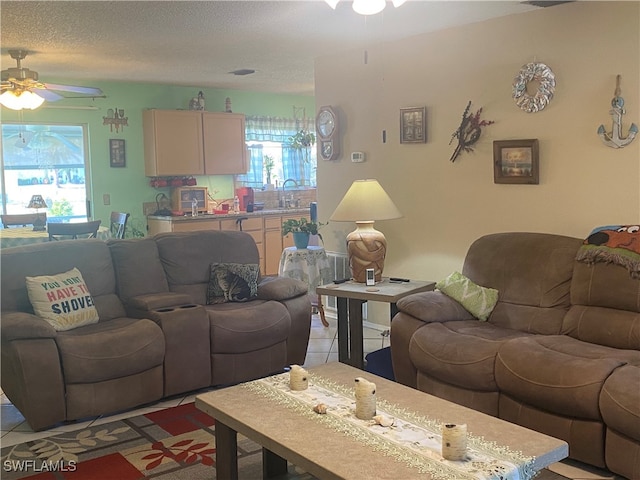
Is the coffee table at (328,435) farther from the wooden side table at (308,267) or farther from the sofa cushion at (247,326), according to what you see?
the wooden side table at (308,267)

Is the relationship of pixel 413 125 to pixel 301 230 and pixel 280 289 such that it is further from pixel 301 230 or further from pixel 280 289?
pixel 280 289

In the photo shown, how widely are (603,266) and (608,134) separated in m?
0.89

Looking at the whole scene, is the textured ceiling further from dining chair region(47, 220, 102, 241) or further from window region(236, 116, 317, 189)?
window region(236, 116, 317, 189)

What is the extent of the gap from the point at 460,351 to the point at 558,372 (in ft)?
1.90

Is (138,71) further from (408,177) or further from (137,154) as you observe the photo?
(408,177)

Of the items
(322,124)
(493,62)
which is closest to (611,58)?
(493,62)

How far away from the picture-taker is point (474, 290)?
4.05m

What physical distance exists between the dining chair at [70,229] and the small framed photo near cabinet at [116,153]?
1.78m

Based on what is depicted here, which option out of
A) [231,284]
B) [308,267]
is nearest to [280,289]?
[231,284]

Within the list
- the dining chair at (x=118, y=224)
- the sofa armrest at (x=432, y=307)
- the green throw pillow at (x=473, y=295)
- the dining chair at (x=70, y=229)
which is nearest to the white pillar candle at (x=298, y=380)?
the sofa armrest at (x=432, y=307)

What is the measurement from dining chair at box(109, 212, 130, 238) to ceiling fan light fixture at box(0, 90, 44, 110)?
1.55 m

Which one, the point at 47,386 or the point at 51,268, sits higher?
the point at 51,268

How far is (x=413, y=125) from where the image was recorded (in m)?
5.11

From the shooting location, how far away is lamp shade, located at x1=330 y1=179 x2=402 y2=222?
14.6 feet
